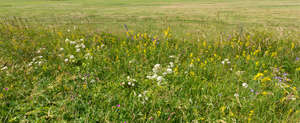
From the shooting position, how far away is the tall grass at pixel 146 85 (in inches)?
81.0

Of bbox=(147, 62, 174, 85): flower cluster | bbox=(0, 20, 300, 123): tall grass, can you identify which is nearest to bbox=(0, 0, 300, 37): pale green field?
bbox=(0, 20, 300, 123): tall grass

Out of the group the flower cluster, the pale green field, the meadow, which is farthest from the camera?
the pale green field

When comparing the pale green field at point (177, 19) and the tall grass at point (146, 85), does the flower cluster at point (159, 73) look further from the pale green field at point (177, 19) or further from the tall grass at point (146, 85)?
the pale green field at point (177, 19)

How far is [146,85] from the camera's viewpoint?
8.64ft

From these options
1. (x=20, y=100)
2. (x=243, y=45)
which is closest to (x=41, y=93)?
(x=20, y=100)

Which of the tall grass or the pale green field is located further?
the pale green field

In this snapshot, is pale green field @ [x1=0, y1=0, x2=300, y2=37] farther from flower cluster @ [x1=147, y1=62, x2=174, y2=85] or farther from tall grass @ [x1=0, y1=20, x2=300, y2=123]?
flower cluster @ [x1=147, y1=62, x2=174, y2=85]

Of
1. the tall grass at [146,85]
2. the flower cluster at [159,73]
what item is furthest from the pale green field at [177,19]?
the flower cluster at [159,73]

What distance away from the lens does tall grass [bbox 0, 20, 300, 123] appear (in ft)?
6.75

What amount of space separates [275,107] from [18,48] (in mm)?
4405

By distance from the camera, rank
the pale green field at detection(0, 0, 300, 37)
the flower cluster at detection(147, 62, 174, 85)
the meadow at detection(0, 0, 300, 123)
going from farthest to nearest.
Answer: the pale green field at detection(0, 0, 300, 37), the flower cluster at detection(147, 62, 174, 85), the meadow at detection(0, 0, 300, 123)

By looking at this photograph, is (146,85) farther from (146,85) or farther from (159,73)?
(159,73)

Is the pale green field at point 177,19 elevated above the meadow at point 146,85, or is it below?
above

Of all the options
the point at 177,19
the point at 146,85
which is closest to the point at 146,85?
the point at 146,85
